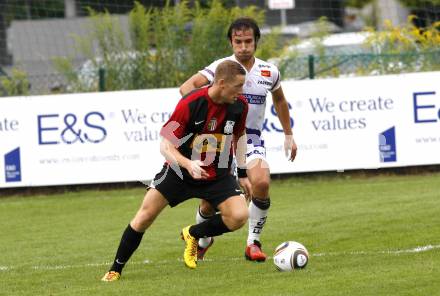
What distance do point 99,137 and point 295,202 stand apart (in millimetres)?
3954

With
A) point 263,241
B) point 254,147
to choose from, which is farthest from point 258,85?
point 263,241

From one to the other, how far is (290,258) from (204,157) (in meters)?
1.13

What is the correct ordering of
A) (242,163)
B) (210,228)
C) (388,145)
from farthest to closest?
(388,145), (242,163), (210,228)

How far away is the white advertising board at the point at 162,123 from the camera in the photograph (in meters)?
17.2

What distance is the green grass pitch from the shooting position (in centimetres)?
841

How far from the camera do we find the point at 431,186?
51.9 feet

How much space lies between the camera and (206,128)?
8914mm

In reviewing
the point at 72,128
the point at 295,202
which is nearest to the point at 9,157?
the point at 72,128

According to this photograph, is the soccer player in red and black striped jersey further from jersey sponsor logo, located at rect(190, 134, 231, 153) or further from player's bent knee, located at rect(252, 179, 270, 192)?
player's bent knee, located at rect(252, 179, 270, 192)

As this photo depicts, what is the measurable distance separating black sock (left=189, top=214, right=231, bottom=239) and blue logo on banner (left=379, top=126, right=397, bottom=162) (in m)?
8.23

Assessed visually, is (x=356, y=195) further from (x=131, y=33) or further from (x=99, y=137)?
(x=131, y=33)

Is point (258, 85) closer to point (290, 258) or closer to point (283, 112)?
point (283, 112)

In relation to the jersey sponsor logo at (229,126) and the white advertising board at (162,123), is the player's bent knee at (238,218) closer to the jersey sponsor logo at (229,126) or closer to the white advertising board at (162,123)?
the jersey sponsor logo at (229,126)

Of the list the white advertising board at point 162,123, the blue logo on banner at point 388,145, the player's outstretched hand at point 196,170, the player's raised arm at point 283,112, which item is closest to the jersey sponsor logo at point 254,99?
the player's raised arm at point 283,112
